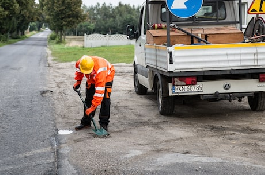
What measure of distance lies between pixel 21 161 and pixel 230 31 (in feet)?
16.5

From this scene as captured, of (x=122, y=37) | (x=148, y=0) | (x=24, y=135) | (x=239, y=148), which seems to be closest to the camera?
(x=239, y=148)

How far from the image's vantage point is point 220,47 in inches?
297

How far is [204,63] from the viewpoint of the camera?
7.58 metres

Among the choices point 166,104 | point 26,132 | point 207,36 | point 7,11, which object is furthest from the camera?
point 7,11

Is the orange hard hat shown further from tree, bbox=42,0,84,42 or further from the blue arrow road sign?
tree, bbox=42,0,84,42

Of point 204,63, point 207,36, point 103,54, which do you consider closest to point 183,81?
point 204,63

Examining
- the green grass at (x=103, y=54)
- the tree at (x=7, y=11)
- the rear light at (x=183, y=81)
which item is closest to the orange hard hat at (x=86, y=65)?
the rear light at (x=183, y=81)

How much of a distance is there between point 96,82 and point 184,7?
229 centimetres

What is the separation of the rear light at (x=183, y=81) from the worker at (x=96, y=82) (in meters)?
1.19

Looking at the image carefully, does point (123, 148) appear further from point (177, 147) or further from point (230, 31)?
point (230, 31)

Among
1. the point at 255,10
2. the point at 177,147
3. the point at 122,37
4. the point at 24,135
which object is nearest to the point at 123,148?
the point at 177,147

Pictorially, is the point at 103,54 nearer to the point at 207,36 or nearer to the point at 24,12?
the point at 207,36

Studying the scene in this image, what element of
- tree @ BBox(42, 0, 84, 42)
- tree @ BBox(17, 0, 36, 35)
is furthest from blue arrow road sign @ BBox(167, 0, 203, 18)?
tree @ BBox(17, 0, 36, 35)

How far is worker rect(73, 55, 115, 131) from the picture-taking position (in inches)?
265
